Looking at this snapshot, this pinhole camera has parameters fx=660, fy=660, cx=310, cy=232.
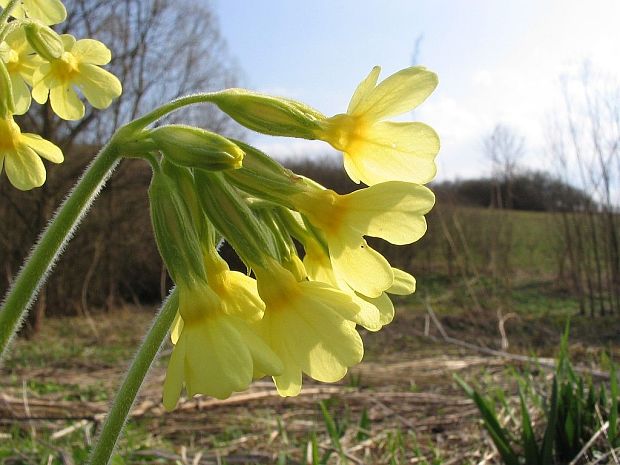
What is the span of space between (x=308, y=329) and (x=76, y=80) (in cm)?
85

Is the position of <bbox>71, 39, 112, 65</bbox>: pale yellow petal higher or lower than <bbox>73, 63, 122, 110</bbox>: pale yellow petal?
higher

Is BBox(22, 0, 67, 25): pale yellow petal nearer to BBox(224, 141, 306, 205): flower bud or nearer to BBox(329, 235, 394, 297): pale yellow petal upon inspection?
BBox(224, 141, 306, 205): flower bud

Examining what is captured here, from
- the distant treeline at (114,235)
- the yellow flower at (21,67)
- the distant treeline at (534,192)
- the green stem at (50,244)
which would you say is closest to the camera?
the green stem at (50,244)

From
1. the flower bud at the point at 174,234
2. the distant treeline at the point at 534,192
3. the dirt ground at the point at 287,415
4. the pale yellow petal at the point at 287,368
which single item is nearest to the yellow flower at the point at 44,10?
the flower bud at the point at 174,234

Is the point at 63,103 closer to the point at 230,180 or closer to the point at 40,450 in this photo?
the point at 230,180

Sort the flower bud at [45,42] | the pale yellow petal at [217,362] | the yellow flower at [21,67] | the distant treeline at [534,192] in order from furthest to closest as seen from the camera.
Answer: the distant treeline at [534,192]
the yellow flower at [21,67]
the flower bud at [45,42]
the pale yellow petal at [217,362]

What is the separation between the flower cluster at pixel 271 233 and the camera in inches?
29.5

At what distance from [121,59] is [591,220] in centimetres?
812

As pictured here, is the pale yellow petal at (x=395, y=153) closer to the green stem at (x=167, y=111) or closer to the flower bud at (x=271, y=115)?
the flower bud at (x=271, y=115)

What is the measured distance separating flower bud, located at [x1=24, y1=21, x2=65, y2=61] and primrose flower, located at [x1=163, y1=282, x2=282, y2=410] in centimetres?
70

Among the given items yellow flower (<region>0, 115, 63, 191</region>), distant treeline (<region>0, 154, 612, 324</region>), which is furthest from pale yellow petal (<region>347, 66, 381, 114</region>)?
distant treeline (<region>0, 154, 612, 324</region>)

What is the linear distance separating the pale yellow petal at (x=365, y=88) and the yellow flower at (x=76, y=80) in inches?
26.1

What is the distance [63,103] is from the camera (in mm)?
1328

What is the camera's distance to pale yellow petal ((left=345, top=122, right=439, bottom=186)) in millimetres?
806
